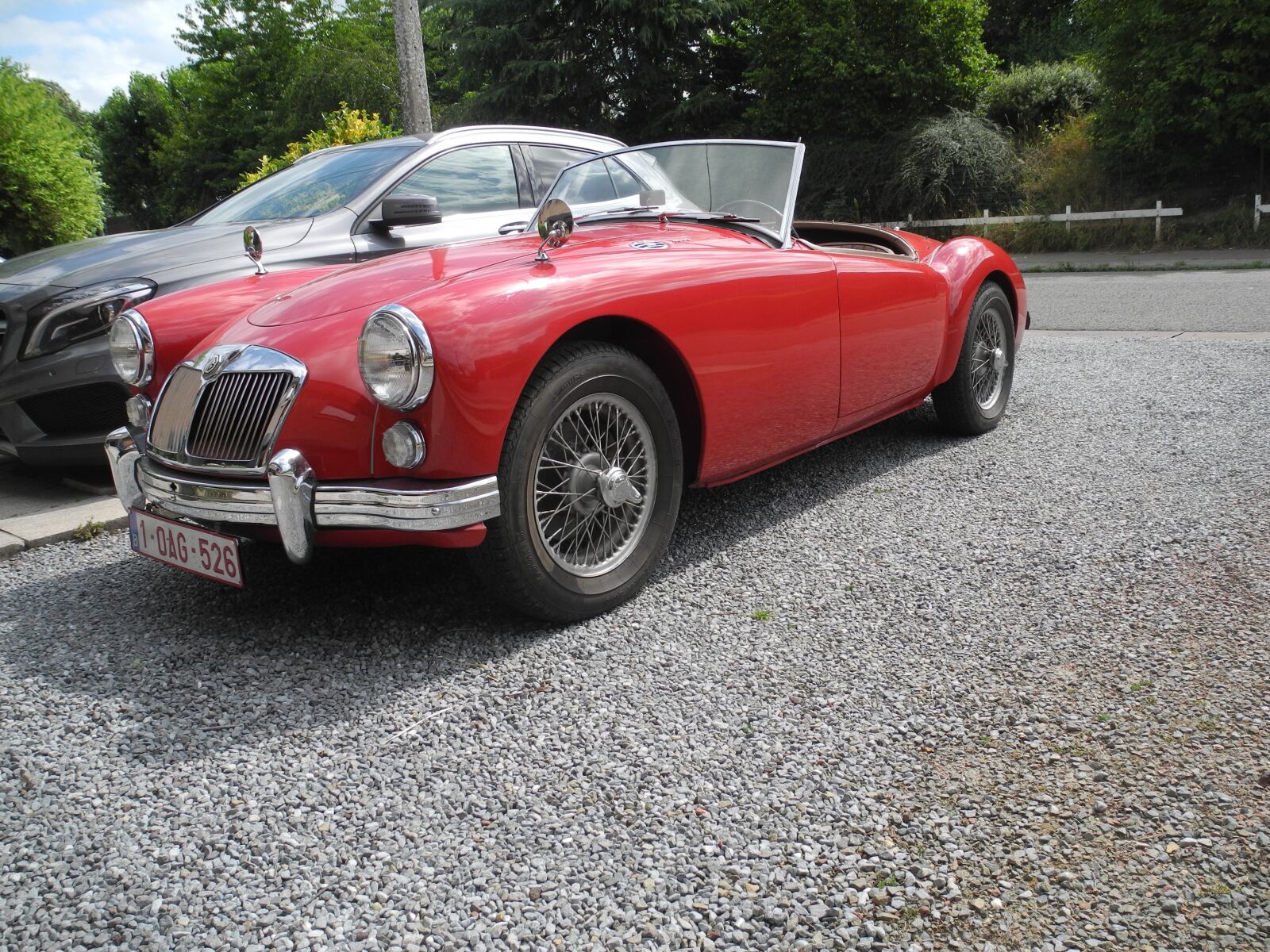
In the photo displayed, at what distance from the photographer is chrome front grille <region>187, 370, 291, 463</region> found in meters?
2.67

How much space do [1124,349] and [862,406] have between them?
4.13 m

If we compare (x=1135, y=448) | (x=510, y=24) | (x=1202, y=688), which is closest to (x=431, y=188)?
(x=1135, y=448)

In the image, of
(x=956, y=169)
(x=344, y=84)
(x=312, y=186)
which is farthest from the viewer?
(x=344, y=84)

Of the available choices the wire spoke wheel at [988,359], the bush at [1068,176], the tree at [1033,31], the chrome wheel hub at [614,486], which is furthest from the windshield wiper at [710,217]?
the tree at [1033,31]

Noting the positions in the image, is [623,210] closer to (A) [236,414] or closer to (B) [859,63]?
(A) [236,414]

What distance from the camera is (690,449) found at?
10.8ft

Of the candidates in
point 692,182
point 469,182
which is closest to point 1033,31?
point 469,182

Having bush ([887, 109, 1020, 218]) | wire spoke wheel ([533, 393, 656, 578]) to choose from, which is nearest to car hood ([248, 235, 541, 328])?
wire spoke wheel ([533, 393, 656, 578])

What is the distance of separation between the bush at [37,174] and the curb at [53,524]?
11640 mm

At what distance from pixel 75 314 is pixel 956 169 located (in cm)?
2001

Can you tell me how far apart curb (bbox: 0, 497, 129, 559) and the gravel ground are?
0.63 feet

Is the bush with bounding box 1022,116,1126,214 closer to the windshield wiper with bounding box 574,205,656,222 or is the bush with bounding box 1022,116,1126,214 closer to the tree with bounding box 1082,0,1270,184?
the tree with bounding box 1082,0,1270,184

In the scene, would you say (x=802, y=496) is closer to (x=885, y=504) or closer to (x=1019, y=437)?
(x=885, y=504)

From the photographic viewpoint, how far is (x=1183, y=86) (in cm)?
1766
